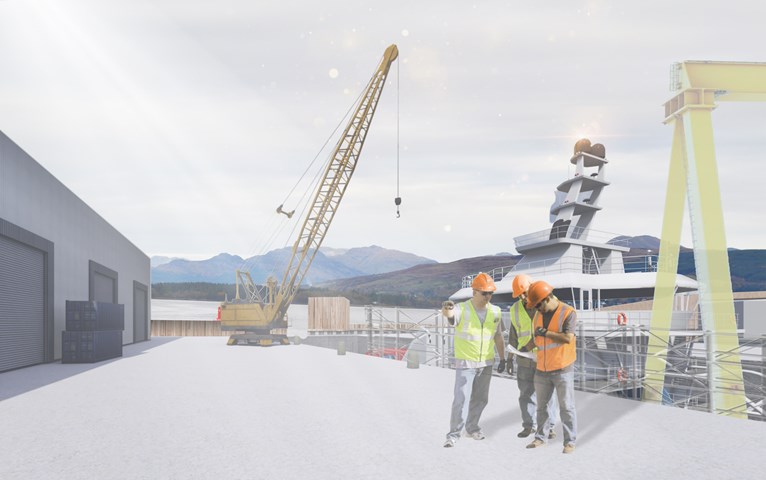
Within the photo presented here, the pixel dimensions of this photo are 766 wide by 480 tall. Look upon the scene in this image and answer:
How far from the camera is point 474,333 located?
7.79 m

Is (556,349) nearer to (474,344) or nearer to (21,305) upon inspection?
(474,344)

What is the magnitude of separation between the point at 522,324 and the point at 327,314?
4709 centimetres

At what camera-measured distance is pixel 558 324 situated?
24.2 feet

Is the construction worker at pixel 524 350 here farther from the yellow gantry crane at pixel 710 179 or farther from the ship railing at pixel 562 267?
the ship railing at pixel 562 267

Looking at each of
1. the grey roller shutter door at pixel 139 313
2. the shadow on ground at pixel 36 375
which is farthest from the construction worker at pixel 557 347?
the grey roller shutter door at pixel 139 313

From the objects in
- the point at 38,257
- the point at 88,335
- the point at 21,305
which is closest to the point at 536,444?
the point at 21,305

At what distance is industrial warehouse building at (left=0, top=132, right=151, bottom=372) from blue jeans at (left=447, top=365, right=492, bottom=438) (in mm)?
16898

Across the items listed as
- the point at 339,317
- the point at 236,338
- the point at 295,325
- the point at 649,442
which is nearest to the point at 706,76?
the point at 649,442

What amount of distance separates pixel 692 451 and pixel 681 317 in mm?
25982

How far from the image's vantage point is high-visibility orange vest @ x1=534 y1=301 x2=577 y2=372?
7.38 m

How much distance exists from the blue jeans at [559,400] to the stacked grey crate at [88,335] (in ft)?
68.9

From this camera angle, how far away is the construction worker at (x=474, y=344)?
769cm

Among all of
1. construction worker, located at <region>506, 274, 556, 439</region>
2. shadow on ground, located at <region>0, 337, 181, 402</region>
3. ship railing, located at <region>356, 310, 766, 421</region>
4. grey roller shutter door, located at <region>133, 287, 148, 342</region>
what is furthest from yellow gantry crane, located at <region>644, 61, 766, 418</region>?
grey roller shutter door, located at <region>133, 287, 148, 342</region>

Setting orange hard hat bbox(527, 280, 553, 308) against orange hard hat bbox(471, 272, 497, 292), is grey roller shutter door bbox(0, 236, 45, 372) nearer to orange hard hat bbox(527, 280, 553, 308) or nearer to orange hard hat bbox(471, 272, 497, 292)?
orange hard hat bbox(471, 272, 497, 292)
